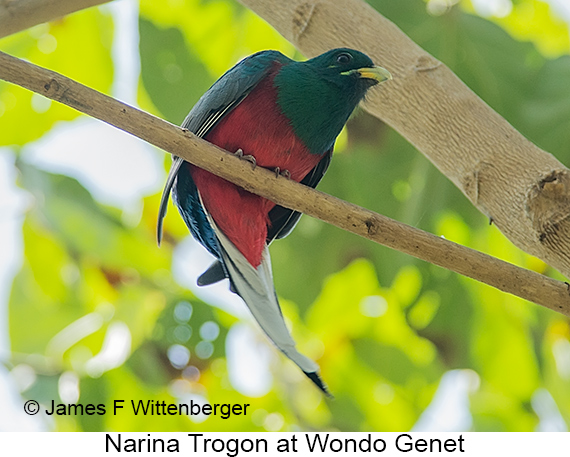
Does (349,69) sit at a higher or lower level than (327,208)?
higher

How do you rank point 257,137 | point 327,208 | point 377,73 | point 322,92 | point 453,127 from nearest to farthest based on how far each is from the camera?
1. point 327,208
2. point 453,127
3. point 377,73
4. point 257,137
5. point 322,92

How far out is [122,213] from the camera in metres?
4.20

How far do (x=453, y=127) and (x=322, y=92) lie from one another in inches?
28.3

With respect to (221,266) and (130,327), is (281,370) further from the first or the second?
(221,266)

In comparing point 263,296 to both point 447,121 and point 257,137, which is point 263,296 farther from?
point 447,121

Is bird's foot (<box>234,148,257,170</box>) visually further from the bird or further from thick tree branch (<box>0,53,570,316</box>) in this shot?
thick tree branch (<box>0,53,570,316</box>)

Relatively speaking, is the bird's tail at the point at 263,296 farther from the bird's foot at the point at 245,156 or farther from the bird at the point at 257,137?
the bird's foot at the point at 245,156

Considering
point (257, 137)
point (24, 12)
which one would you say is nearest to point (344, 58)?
point (257, 137)

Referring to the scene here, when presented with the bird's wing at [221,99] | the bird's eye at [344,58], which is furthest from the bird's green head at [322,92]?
the bird's wing at [221,99]

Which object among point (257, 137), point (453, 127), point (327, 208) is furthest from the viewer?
point (257, 137)

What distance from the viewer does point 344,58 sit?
281 cm

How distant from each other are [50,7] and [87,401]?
2038 millimetres

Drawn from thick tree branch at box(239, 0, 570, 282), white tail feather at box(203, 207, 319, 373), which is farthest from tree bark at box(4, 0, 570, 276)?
white tail feather at box(203, 207, 319, 373)

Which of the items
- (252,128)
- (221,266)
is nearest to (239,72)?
(252,128)
